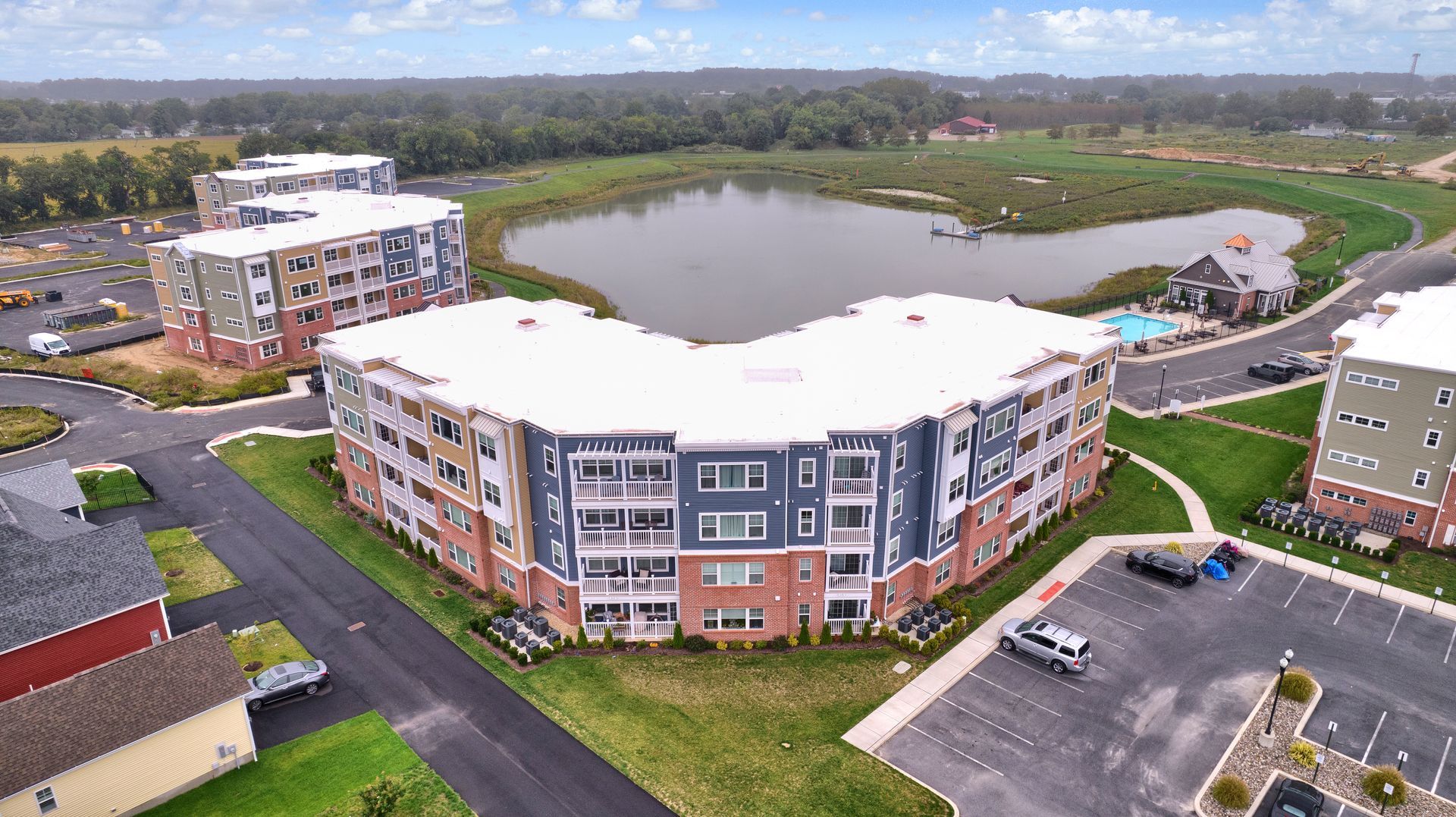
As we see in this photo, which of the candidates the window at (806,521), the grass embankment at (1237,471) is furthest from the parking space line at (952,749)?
the grass embankment at (1237,471)

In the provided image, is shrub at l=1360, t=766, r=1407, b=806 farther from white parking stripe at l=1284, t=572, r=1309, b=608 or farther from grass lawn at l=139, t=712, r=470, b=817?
grass lawn at l=139, t=712, r=470, b=817

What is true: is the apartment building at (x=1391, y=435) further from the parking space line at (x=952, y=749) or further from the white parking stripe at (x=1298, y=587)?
the parking space line at (x=952, y=749)

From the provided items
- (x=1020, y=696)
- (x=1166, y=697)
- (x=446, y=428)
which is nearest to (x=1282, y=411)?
(x=1166, y=697)

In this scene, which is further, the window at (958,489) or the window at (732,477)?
the window at (958,489)

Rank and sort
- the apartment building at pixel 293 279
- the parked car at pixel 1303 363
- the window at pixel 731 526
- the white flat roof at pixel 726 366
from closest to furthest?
1. the window at pixel 731 526
2. the white flat roof at pixel 726 366
3. the parked car at pixel 1303 363
4. the apartment building at pixel 293 279

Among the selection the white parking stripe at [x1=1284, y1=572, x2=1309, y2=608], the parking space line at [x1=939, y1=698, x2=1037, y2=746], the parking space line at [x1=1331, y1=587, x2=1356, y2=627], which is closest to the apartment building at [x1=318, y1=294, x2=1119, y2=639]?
the parking space line at [x1=939, y1=698, x2=1037, y2=746]

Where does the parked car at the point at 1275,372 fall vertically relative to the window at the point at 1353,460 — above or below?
below

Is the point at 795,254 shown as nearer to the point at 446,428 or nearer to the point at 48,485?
the point at 446,428
